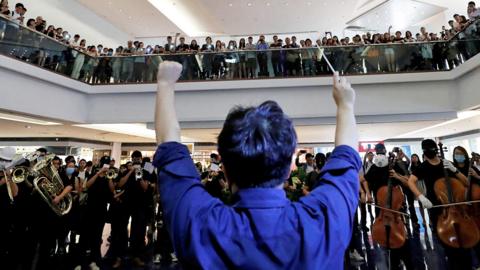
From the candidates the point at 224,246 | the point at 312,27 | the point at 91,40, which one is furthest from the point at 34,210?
the point at 312,27

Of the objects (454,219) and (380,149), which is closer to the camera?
(454,219)

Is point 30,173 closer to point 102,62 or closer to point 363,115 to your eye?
point 102,62

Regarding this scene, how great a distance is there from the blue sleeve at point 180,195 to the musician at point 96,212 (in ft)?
14.2

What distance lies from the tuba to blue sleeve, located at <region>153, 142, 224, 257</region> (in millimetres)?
3980

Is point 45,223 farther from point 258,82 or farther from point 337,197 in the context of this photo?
point 258,82

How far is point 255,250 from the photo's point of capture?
1.76 feet

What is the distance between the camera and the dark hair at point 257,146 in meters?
0.65

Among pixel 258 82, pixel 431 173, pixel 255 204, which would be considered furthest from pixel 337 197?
pixel 258 82

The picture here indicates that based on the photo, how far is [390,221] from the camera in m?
3.40

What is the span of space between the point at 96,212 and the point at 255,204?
466cm

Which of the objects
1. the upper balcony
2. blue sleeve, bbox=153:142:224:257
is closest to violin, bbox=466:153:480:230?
blue sleeve, bbox=153:142:224:257

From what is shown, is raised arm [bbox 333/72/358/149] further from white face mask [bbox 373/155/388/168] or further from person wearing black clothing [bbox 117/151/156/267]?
person wearing black clothing [bbox 117/151/156/267]

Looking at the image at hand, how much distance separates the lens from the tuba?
3725 millimetres

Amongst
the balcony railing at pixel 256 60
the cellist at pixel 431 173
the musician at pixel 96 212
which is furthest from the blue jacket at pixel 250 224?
the balcony railing at pixel 256 60
